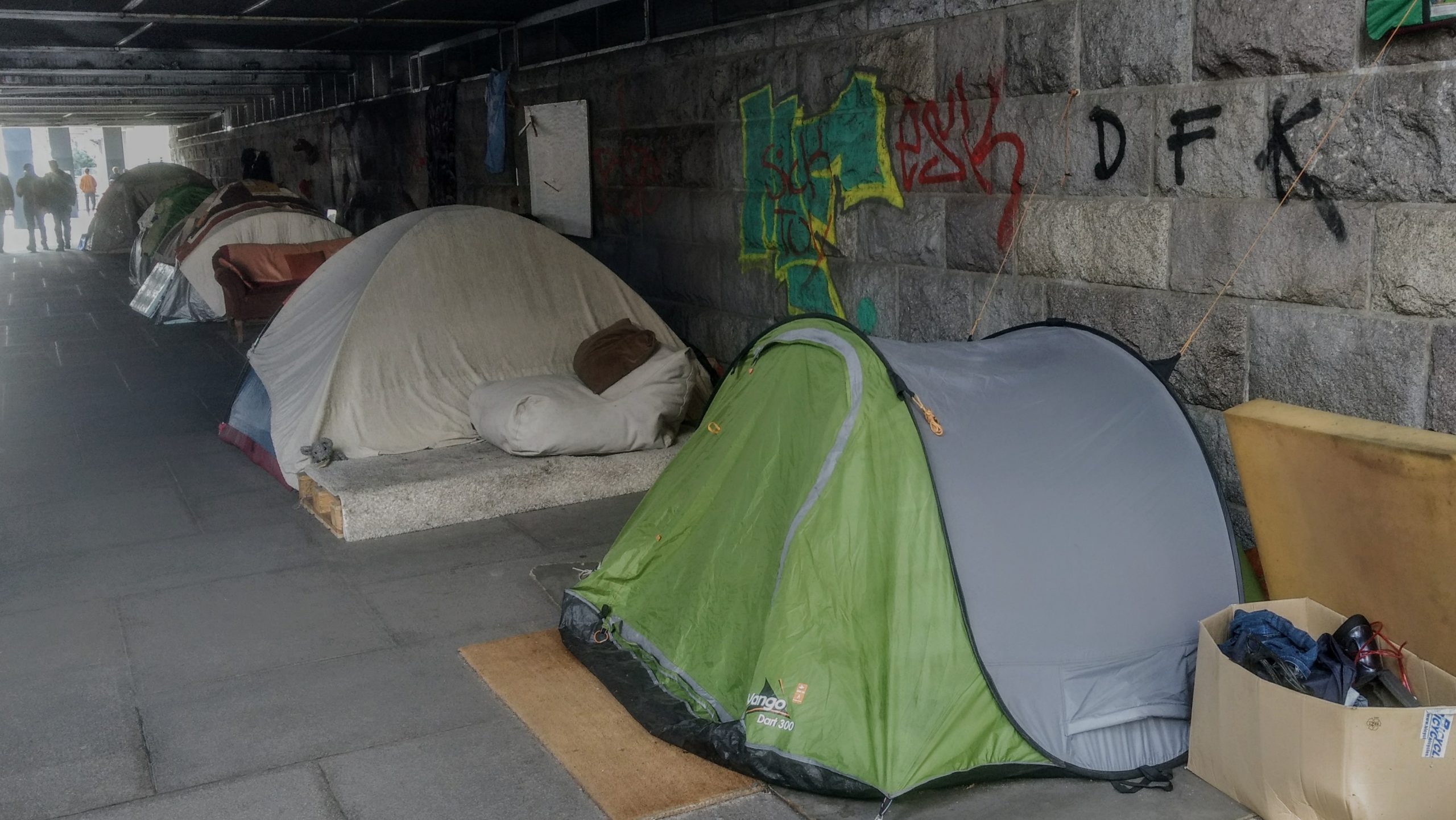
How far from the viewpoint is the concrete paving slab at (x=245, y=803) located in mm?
3086

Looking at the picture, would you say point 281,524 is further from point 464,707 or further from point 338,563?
point 464,707

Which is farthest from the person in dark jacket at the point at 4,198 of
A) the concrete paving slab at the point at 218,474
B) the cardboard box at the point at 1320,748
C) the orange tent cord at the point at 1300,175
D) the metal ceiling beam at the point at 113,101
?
the cardboard box at the point at 1320,748

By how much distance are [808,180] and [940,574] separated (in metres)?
3.33

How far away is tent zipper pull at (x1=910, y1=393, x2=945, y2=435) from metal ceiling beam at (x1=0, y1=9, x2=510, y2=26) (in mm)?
7376

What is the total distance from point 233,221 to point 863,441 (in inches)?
408

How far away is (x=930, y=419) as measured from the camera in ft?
11.0

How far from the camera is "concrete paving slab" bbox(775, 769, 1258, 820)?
3.02 meters

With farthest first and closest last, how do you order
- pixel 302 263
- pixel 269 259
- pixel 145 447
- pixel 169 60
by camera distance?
pixel 169 60 < pixel 302 263 < pixel 269 259 < pixel 145 447

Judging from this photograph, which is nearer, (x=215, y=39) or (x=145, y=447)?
(x=145, y=447)

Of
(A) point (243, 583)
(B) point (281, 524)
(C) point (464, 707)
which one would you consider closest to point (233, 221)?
(B) point (281, 524)

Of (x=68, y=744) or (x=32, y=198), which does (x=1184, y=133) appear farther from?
(x=32, y=198)

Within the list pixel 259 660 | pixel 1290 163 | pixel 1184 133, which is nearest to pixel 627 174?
pixel 1184 133

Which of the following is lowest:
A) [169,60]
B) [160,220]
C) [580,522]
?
[580,522]

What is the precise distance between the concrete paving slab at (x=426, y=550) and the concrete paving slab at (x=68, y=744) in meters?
1.14
